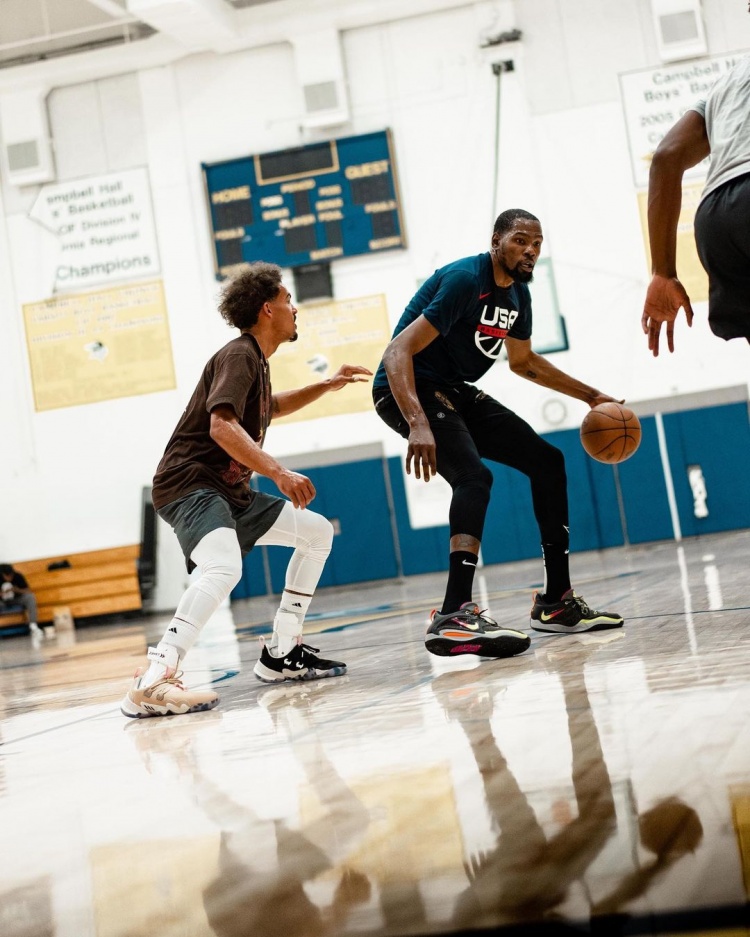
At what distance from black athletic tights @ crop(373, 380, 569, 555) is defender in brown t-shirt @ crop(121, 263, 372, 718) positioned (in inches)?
13.0

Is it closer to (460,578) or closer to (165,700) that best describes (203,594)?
(165,700)

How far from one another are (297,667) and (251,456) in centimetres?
94

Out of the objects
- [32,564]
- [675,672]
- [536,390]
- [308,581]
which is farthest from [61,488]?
[675,672]

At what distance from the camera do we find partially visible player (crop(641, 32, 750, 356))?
2307 millimetres

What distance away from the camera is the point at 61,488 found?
13000 millimetres

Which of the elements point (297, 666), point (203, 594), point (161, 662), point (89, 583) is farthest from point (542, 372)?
point (89, 583)

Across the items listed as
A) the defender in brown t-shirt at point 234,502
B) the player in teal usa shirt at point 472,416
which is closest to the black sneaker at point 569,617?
the player in teal usa shirt at point 472,416

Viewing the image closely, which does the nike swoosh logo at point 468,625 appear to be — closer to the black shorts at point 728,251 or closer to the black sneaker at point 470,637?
the black sneaker at point 470,637

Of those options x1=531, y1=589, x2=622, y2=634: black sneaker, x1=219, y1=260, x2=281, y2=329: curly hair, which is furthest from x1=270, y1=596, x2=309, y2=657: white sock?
x1=219, y1=260, x2=281, y2=329: curly hair

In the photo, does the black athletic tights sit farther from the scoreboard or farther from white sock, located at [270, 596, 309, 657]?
the scoreboard

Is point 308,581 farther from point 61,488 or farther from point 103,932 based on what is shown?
point 61,488

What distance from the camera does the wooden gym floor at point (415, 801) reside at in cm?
139

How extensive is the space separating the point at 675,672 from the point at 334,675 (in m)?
1.56

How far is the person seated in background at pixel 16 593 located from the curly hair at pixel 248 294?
26.6ft
